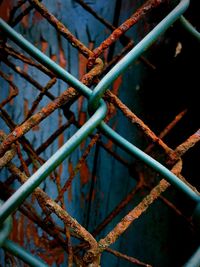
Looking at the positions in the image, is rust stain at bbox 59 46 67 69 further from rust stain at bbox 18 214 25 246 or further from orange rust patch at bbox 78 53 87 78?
rust stain at bbox 18 214 25 246

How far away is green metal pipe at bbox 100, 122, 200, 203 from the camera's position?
459mm

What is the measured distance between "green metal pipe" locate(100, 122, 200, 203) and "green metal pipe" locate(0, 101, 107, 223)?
19mm

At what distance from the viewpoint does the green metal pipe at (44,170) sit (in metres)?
0.39

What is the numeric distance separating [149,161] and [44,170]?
16cm

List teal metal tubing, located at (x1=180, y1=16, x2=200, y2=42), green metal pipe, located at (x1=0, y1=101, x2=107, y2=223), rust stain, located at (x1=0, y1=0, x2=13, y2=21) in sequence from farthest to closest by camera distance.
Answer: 1. rust stain, located at (x1=0, y1=0, x2=13, y2=21)
2. teal metal tubing, located at (x1=180, y1=16, x2=200, y2=42)
3. green metal pipe, located at (x1=0, y1=101, x2=107, y2=223)

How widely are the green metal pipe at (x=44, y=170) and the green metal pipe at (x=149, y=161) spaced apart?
0.02m

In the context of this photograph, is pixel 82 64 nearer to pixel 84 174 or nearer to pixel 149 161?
pixel 84 174

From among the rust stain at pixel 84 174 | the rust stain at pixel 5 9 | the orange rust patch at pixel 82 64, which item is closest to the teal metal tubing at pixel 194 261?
the rust stain at pixel 84 174

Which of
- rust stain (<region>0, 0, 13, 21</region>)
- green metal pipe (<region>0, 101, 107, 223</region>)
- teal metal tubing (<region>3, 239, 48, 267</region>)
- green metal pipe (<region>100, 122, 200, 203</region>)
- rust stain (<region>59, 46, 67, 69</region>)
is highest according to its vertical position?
rust stain (<region>59, 46, 67, 69</region>)

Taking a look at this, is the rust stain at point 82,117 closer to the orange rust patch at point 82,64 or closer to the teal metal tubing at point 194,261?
the orange rust patch at point 82,64

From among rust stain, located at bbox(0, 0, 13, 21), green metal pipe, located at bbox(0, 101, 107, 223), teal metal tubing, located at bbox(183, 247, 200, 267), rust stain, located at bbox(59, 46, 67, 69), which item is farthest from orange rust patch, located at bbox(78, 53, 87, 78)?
teal metal tubing, located at bbox(183, 247, 200, 267)

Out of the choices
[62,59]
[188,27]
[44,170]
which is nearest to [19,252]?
[44,170]

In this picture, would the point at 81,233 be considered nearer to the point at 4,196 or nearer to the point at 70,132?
the point at 4,196

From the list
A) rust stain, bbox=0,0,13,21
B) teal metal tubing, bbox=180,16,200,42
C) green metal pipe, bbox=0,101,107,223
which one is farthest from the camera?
rust stain, bbox=0,0,13,21
